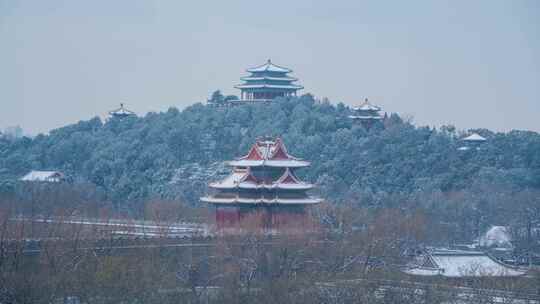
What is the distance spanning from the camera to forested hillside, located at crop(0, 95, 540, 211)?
56.5m

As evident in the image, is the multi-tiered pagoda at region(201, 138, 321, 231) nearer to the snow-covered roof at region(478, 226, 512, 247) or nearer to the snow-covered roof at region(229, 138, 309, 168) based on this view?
the snow-covered roof at region(229, 138, 309, 168)

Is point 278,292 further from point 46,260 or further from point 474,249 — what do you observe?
point 474,249

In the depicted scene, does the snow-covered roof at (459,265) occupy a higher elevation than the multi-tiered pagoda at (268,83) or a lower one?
lower

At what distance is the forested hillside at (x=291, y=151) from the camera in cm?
5650

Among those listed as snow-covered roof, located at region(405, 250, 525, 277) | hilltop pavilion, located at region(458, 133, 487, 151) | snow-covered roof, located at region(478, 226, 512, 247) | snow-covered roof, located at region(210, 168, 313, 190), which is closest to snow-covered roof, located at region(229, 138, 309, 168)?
snow-covered roof, located at region(210, 168, 313, 190)

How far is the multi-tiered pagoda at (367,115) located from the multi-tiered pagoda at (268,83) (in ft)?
16.2

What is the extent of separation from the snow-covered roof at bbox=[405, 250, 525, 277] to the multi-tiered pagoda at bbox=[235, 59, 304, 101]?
28487 millimetres

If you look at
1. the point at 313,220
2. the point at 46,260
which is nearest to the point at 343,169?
the point at 313,220

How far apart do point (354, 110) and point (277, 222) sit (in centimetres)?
2263

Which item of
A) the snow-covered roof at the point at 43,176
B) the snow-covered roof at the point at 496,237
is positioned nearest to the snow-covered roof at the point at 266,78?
the snow-covered roof at the point at 43,176

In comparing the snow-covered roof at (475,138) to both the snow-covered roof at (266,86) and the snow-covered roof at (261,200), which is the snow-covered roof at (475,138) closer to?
the snow-covered roof at (266,86)

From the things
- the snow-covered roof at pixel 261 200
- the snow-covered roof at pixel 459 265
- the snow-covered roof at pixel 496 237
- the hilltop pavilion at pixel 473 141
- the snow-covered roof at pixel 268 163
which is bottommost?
the snow-covered roof at pixel 459 265

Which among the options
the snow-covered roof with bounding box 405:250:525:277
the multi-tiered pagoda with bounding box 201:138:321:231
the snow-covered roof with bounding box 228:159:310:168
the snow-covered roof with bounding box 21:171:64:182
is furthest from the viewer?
the snow-covered roof with bounding box 21:171:64:182

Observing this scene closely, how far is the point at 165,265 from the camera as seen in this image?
1490 inches
